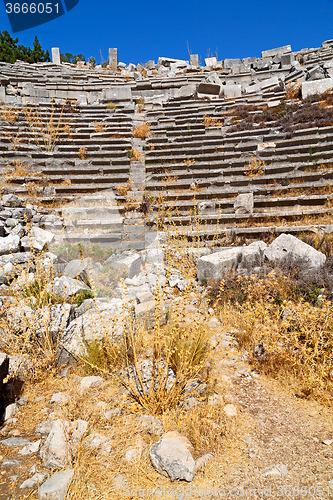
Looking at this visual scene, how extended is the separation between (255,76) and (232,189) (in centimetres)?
1359

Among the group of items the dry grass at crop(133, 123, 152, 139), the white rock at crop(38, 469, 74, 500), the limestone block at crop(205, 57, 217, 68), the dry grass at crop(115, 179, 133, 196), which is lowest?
the white rock at crop(38, 469, 74, 500)

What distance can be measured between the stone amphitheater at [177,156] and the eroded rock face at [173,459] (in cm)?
515

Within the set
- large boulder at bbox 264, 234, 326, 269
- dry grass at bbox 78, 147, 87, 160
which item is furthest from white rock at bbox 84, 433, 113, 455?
dry grass at bbox 78, 147, 87, 160

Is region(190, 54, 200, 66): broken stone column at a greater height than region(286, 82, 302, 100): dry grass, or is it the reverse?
region(190, 54, 200, 66): broken stone column

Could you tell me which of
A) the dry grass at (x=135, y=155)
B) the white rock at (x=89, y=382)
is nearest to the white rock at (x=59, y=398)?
the white rock at (x=89, y=382)

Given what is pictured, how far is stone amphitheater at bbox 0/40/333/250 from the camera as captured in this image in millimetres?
8852

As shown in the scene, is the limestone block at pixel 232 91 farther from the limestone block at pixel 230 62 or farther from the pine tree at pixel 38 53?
the pine tree at pixel 38 53

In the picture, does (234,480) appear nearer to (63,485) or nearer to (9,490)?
(63,485)

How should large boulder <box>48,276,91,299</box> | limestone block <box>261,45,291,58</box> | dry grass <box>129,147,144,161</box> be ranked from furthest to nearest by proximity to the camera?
limestone block <box>261,45,291,58</box>
dry grass <box>129,147,144,161</box>
large boulder <box>48,276,91,299</box>

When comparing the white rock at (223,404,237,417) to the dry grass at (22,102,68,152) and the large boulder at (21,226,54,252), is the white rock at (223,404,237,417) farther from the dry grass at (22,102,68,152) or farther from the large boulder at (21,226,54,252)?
the dry grass at (22,102,68,152)

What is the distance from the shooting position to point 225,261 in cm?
580

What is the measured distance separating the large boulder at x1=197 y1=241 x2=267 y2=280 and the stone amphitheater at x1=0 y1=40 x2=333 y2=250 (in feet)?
4.21

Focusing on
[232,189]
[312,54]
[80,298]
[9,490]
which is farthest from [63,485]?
[312,54]

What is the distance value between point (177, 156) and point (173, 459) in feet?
35.4
